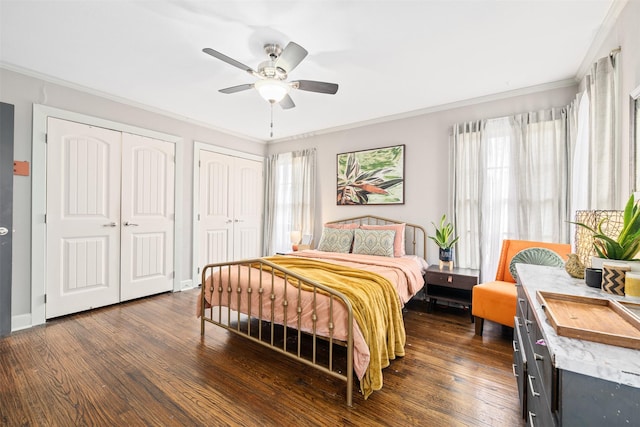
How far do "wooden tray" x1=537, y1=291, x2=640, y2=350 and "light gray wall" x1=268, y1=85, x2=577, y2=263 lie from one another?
2.74 meters

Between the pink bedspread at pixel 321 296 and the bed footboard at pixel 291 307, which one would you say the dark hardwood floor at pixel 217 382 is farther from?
the pink bedspread at pixel 321 296

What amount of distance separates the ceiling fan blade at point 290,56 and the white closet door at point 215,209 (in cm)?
286

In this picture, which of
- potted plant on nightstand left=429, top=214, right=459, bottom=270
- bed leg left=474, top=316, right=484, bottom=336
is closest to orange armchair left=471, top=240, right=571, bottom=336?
bed leg left=474, top=316, right=484, bottom=336

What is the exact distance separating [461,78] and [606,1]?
119 cm

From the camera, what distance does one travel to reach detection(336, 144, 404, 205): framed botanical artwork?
4.19 metres

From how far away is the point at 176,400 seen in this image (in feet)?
6.02

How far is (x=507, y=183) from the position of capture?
3.38m

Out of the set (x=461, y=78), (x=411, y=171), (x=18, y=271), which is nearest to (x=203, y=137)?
(x=18, y=271)

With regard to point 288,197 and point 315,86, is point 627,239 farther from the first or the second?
point 288,197

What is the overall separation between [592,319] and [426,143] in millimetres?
3313

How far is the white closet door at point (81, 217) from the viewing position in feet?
10.3

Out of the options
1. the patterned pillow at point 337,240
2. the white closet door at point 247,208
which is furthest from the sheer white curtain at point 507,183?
the white closet door at point 247,208

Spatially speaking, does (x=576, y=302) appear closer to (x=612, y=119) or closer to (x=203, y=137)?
(x=612, y=119)

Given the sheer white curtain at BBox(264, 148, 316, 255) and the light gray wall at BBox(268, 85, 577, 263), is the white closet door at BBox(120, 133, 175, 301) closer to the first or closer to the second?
the sheer white curtain at BBox(264, 148, 316, 255)
